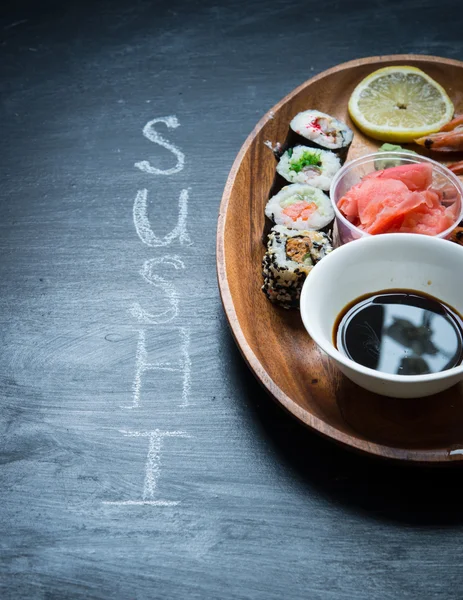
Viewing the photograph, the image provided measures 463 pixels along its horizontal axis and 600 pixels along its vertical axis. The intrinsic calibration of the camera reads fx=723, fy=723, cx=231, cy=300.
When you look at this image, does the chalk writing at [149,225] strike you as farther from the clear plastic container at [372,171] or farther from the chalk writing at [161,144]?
the clear plastic container at [372,171]

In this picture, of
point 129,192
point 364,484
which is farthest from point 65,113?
point 364,484

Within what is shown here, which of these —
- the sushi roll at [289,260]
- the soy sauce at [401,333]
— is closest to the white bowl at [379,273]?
the soy sauce at [401,333]

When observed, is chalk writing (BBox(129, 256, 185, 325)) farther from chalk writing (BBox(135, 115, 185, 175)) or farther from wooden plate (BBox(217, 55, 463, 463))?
chalk writing (BBox(135, 115, 185, 175))

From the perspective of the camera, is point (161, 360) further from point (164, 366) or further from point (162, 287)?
point (162, 287)

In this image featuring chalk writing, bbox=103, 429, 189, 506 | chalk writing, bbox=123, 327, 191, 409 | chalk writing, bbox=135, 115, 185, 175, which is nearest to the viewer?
chalk writing, bbox=103, 429, 189, 506

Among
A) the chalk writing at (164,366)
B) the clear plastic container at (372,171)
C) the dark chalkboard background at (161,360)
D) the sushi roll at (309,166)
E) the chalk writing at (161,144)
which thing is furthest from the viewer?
the chalk writing at (161,144)

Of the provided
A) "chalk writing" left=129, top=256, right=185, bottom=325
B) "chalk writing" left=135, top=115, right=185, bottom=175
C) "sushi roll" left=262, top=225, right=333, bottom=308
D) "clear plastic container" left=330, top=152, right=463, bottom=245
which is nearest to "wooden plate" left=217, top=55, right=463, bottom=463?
"sushi roll" left=262, top=225, right=333, bottom=308
